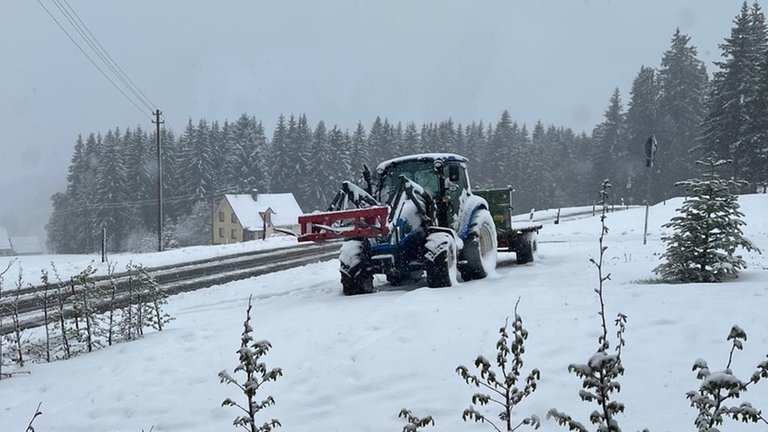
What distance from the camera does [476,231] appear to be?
34.6 ft

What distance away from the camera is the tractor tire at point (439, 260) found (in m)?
9.27

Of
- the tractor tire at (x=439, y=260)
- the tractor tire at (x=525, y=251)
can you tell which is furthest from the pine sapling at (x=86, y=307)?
the tractor tire at (x=525, y=251)

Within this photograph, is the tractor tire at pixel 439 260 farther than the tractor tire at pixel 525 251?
No

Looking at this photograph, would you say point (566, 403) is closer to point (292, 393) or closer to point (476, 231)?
point (292, 393)

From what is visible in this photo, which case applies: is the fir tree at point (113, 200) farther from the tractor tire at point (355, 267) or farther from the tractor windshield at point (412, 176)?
the tractor tire at point (355, 267)

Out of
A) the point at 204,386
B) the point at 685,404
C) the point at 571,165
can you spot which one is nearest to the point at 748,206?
the point at 685,404

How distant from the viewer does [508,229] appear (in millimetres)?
13094

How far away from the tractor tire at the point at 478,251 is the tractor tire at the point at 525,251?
185 centimetres

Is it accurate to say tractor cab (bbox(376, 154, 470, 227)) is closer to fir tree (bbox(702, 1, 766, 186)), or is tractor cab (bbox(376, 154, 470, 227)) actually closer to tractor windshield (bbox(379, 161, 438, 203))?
tractor windshield (bbox(379, 161, 438, 203))

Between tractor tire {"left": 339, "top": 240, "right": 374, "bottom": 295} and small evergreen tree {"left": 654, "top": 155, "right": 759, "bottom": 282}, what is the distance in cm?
491

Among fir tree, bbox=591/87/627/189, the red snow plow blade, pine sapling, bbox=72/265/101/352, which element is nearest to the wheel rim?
the red snow plow blade

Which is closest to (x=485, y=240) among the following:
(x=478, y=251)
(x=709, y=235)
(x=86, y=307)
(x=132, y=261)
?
(x=478, y=251)

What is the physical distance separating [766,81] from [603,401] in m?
35.7

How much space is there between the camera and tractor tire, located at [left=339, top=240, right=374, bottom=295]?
9.77 metres
